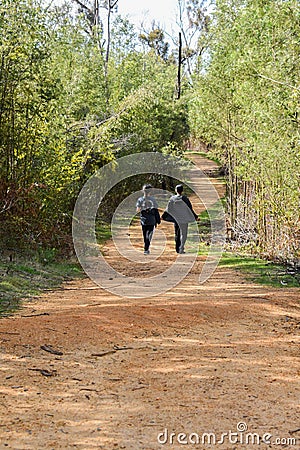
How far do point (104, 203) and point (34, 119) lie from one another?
29.3ft

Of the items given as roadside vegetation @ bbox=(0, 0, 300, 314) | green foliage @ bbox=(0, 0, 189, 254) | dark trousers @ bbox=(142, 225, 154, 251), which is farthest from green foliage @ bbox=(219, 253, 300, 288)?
green foliage @ bbox=(0, 0, 189, 254)

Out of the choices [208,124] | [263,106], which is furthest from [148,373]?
[208,124]

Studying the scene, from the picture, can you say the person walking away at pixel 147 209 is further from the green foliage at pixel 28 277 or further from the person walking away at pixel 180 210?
the green foliage at pixel 28 277

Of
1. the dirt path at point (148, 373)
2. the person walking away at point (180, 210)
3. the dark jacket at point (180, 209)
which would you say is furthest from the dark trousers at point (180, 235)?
the dirt path at point (148, 373)

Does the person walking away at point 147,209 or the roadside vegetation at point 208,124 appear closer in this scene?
the roadside vegetation at point 208,124

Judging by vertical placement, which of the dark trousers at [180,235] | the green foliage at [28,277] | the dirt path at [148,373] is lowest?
the dirt path at [148,373]

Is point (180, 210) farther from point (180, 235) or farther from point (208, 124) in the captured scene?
point (208, 124)

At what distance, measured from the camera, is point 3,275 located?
29.8ft

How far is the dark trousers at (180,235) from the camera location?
13.2 meters

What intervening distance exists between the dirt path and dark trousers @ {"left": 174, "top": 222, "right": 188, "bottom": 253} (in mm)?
5023

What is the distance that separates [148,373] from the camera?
5.05 meters

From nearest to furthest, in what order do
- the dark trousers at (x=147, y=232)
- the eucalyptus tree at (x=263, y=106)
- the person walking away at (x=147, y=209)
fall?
1. the eucalyptus tree at (x=263, y=106)
2. the person walking away at (x=147, y=209)
3. the dark trousers at (x=147, y=232)

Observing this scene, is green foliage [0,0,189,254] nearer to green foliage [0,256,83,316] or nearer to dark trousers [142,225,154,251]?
green foliage [0,256,83,316]

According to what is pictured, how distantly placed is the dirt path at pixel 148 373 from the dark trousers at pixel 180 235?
5.02 metres
